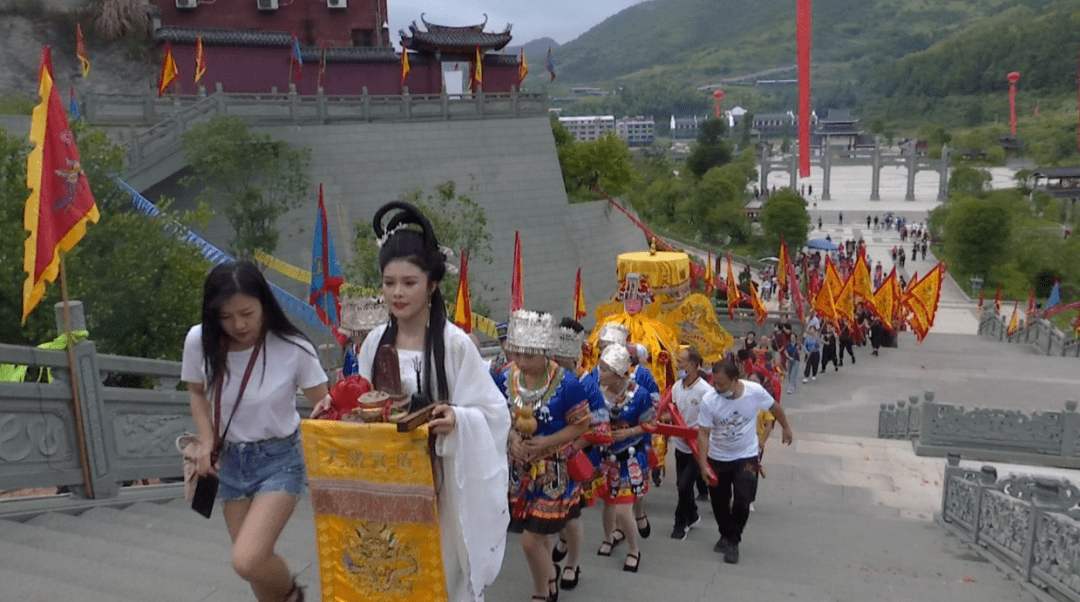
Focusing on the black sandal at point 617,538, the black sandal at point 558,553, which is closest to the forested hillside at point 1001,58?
the black sandal at point 617,538

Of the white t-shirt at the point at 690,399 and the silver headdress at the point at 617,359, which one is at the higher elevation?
the silver headdress at the point at 617,359

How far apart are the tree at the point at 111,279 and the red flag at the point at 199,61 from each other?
432 inches

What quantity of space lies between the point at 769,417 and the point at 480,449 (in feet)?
16.2

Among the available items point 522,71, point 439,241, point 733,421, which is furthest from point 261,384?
point 522,71

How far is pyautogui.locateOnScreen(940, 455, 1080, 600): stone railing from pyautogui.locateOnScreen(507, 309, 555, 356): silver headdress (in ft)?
10.3

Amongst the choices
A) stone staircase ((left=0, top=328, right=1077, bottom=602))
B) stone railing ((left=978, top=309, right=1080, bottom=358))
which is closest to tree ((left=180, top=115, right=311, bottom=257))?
stone staircase ((left=0, top=328, right=1077, bottom=602))

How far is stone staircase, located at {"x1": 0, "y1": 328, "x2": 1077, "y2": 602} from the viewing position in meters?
3.84

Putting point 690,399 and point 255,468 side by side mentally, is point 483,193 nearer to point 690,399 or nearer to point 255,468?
point 690,399

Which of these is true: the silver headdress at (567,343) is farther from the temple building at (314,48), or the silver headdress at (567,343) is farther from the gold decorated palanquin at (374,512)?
the temple building at (314,48)

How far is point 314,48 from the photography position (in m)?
23.7

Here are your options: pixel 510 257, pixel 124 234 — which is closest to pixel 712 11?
pixel 510 257

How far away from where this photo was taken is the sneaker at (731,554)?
5117mm

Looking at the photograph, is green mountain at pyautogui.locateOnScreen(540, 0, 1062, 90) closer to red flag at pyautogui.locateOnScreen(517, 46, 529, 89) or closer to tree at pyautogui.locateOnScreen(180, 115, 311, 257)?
red flag at pyautogui.locateOnScreen(517, 46, 529, 89)

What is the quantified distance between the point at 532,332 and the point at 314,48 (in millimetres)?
21971
